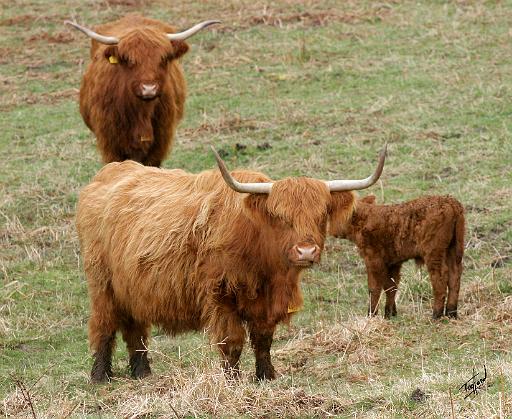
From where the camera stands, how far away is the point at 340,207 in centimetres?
734

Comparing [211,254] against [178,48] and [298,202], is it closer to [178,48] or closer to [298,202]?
[298,202]

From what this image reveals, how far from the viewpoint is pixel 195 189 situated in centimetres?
789

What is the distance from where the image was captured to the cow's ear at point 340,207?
24.0ft

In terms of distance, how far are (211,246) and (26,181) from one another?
6.59 meters

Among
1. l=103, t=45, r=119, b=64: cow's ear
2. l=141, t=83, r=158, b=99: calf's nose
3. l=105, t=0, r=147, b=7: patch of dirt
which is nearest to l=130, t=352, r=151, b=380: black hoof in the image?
l=141, t=83, r=158, b=99: calf's nose

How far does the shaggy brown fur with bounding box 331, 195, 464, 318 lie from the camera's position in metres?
9.38

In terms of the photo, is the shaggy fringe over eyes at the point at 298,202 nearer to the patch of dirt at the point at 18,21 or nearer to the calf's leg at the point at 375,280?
the calf's leg at the point at 375,280

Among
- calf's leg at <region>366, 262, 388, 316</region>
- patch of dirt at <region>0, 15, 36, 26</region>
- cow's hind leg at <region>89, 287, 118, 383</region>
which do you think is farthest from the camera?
patch of dirt at <region>0, 15, 36, 26</region>

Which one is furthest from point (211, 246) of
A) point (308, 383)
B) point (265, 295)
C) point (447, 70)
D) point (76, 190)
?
point (447, 70)

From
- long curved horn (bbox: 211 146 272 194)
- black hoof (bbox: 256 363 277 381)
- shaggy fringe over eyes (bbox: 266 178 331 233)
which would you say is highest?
long curved horn (bbox: 211 146 272 194)

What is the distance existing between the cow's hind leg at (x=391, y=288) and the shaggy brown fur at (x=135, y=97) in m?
3.27

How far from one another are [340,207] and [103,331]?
2.15 metres

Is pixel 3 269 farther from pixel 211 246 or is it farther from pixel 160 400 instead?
pixel 160 400

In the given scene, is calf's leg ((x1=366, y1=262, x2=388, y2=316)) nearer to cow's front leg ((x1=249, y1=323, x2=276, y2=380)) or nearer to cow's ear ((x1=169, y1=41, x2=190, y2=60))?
cow's front leg ((x1=249, y1=323, x2=276, y2=380))
